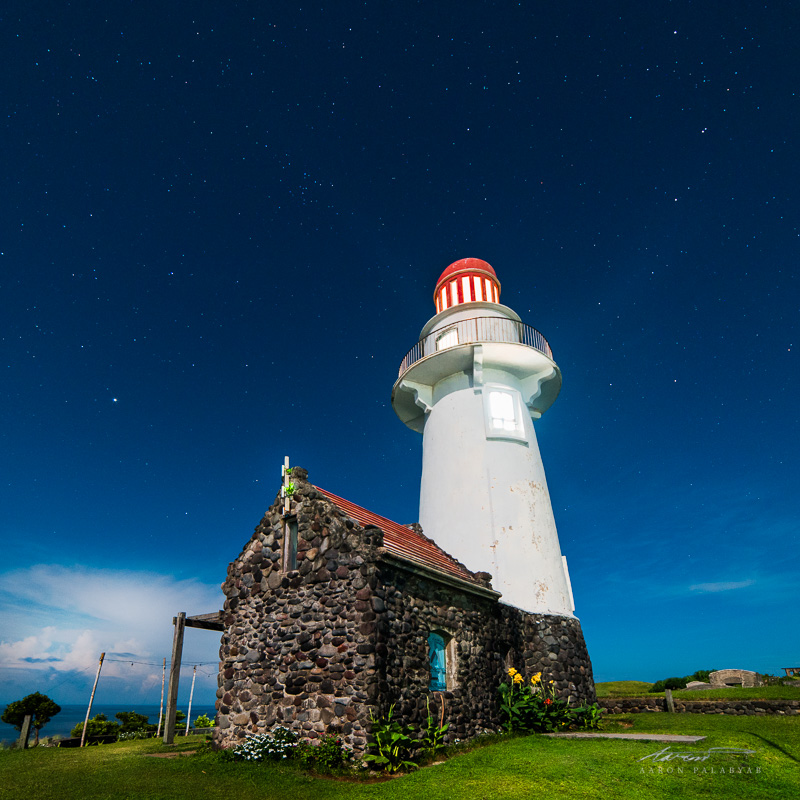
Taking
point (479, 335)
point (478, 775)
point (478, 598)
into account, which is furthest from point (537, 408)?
point (478, 775)

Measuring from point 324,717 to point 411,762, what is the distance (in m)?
1.76

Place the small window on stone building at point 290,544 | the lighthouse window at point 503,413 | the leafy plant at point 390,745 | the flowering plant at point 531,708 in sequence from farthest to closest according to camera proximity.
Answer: the lighthouse window at point 503,413 < the flowering plant at point 531,708 < the small window on stone building at point 290,544 < the leafy plant at point 390,745

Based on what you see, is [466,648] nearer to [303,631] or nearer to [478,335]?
[303,631]

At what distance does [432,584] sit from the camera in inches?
481

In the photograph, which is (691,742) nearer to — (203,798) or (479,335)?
(203,798)

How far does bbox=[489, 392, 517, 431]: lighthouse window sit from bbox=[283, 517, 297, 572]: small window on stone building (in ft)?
29.8

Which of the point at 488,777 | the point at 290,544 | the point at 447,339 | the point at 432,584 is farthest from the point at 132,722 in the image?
the point at 488,777

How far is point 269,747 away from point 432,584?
4.45m

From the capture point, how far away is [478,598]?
13984 millimetres

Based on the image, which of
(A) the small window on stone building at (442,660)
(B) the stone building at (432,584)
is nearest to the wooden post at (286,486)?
(B) the stone building at (432,584)

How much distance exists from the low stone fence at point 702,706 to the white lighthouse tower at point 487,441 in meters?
5.05

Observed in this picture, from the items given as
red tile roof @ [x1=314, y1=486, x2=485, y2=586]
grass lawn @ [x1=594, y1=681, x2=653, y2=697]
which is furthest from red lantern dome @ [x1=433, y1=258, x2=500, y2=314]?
grass lawn @ [x1=594, y1=681, x2=653, y2=697]

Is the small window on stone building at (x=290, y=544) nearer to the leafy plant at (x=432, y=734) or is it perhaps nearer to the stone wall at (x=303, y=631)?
the stone wall at (x=303, y=631)

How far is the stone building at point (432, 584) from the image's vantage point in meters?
10.6
